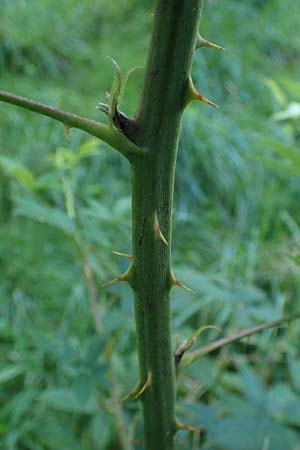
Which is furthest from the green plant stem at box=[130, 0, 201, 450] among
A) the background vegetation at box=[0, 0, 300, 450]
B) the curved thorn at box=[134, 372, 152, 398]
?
the background vegetation at box=[0, 0, 300, 450]

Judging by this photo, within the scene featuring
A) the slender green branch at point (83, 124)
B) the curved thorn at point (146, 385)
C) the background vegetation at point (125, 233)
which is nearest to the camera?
the slender green branch at point (83, 124)

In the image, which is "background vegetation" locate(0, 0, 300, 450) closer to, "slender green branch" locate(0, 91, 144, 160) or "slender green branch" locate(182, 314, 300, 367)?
"slender green branch" locate(182, 314, 300, 367)

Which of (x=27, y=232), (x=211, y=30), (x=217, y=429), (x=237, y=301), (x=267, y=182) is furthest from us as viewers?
(x=211, y=30)

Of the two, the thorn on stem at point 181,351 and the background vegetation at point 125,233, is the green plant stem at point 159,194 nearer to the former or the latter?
the thorn on stem at point 181,351

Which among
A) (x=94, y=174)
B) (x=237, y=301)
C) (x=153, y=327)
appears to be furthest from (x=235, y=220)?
(x=153, y=327)

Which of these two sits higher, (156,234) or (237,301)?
(156,234)

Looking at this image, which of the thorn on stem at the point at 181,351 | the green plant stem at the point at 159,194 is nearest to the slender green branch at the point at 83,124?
the green plant stem at the point at 159,194

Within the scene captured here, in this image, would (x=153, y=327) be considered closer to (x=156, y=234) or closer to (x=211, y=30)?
(x=156, y=234)
